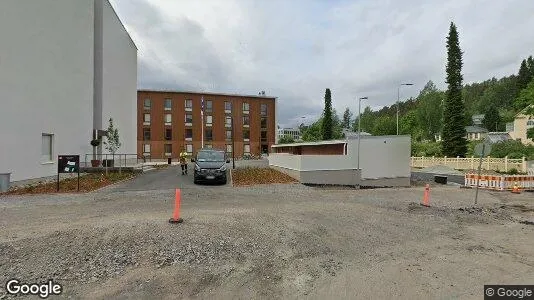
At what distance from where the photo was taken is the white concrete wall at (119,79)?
30.6 metres

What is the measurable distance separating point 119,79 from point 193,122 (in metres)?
33.0

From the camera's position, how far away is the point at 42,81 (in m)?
19.9

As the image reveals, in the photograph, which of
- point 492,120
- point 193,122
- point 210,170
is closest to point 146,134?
point 193,122

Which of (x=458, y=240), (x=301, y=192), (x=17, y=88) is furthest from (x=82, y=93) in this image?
(x=458, y=240)

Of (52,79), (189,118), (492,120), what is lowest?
(52,79)

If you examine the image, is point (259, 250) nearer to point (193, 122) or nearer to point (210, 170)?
point (210, 170)

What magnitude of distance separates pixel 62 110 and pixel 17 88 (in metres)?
5.19

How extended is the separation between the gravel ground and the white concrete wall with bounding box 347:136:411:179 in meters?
8.38

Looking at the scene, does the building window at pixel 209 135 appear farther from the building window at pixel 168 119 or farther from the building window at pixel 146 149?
the building window at pixel 146 149

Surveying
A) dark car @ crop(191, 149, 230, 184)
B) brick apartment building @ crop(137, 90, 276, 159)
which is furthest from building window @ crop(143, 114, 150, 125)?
dark car @ crop(191, 149, 230, 184)

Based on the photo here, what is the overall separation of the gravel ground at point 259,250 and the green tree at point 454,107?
3522cm

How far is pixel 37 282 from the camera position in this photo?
16.3ft

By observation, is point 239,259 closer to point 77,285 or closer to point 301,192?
point 77,285

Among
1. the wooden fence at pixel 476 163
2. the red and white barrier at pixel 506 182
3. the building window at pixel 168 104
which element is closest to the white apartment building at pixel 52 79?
the red and white barrier at pixel 506 182
